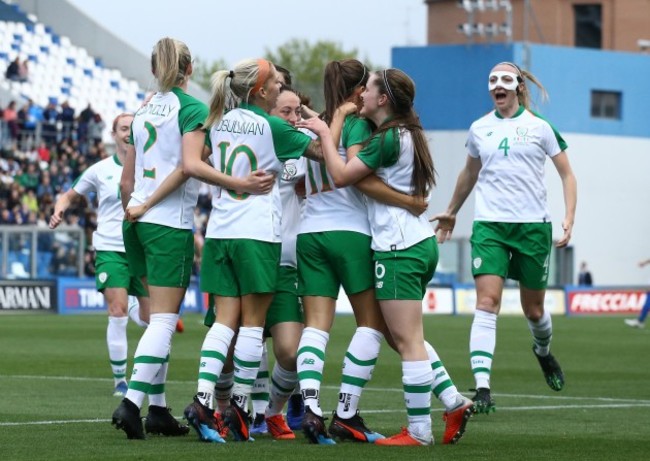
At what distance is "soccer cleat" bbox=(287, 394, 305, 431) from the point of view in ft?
33.9

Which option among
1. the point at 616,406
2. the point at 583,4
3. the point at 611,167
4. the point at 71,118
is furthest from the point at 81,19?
the point at 616,406

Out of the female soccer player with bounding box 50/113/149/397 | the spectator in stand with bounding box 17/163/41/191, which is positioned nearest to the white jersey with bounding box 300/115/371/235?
the female soccer player with bounding box 50/113/149/397

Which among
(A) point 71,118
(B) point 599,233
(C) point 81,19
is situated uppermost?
(C) point 81,19

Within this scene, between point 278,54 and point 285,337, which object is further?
point 278,54

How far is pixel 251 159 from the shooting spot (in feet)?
29.9

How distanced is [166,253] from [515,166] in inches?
142

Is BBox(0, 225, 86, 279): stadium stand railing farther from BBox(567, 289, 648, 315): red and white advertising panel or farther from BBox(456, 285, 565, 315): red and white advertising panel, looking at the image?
BBox(567, 289, 648, 315): red and white advertising panel

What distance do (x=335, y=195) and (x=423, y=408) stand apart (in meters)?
1.37

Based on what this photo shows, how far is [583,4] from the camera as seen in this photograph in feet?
240

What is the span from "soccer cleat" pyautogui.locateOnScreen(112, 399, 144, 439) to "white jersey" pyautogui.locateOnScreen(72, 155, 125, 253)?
4639 mm

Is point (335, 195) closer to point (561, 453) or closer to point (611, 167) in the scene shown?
point (561, 453)

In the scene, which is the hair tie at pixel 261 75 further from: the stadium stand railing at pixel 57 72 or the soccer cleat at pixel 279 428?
the stadium stand railing at pixel 57 72

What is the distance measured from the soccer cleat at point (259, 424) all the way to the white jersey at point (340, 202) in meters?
1.33

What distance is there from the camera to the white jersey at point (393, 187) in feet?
29.8
